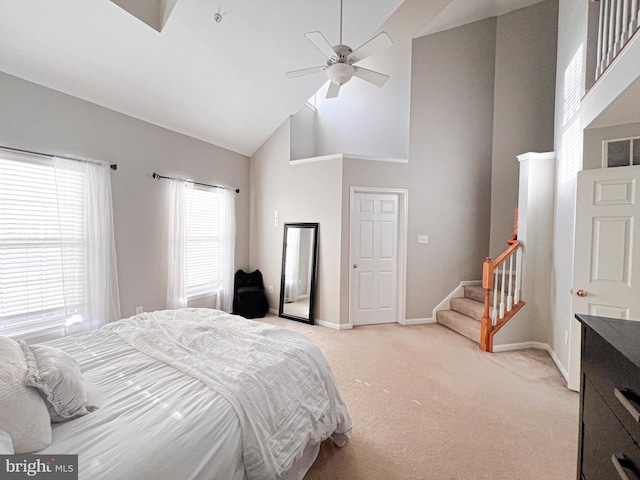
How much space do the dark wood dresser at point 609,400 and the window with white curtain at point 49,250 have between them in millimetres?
3785

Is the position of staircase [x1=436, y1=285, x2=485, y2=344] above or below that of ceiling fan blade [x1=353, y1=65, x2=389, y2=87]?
below

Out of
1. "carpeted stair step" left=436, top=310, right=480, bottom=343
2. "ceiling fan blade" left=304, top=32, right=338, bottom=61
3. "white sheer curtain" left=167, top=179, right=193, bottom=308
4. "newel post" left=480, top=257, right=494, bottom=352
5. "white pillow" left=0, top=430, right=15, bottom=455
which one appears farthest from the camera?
"white sheer curtain" left=167, top=179, right=193, bottom=308

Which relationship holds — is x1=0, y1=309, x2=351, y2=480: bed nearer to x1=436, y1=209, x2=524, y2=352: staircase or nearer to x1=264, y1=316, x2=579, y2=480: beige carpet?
x1=264, y1=316, x2=579, y2=480: beige carpet

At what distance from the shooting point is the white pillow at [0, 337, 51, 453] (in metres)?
0.89

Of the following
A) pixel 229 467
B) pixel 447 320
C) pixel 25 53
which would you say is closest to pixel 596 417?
pixel 229 467

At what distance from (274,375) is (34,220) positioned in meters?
2.73

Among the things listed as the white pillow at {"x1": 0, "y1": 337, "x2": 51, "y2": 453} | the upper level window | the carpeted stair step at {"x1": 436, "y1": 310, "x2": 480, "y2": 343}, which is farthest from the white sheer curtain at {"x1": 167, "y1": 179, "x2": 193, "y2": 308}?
the upper level window

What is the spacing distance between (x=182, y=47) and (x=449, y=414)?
13.0 feet

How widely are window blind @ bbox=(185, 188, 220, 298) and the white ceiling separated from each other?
103 cm

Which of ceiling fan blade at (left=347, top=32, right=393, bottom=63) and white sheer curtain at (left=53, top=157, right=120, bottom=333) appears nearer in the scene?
ceiling fan blade at (left=347, top=32, right=393, bottom=63)

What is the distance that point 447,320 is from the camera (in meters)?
4.13

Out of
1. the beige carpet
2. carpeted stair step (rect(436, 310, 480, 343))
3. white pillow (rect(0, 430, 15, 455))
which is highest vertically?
white pillow (rect(0, 430, 15, 455))

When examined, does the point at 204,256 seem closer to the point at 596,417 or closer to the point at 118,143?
the point at 118,143

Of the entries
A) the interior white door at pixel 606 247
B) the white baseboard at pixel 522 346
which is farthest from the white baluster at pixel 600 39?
the white baseboard at pixel 522 346
